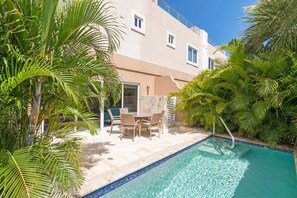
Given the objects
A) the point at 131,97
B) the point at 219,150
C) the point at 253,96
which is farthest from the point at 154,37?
the point at 219,150

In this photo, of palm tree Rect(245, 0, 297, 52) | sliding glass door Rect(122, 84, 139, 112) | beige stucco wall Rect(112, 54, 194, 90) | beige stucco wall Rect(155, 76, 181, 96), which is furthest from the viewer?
beige stucco wall Rect(155, 76, 181, 96)

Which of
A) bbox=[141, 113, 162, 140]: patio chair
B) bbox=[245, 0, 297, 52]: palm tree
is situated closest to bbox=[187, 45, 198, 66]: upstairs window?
bbox=[245, 0, 297, 52]: palm tree

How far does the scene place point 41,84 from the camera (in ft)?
10.3

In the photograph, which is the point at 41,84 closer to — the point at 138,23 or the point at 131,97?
the point at 131,97

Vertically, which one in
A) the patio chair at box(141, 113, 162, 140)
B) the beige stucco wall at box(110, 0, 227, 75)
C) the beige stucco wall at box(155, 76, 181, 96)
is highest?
the beige stucco wall at box(110, 0, 227, 75)

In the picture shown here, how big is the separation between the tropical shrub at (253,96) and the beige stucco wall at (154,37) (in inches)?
193

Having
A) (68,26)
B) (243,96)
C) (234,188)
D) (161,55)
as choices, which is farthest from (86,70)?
(161,55)

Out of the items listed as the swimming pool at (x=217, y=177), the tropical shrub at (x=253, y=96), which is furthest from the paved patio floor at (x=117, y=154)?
the tropical shrub at (x=253, y=96)

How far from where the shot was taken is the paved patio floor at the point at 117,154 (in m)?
4.39

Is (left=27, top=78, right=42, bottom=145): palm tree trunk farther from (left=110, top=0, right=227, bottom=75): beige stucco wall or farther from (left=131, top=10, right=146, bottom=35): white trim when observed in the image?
(left=131, top=10, right=146, bottom=35): white trim

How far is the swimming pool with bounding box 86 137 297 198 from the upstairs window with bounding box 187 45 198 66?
13.2 meters

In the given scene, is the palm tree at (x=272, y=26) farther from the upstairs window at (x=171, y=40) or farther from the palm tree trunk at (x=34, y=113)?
the upstairs window at (x=171, y=40)

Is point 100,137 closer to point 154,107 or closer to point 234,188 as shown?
point 154,107

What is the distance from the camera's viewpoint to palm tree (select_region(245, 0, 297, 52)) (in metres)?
5.53
